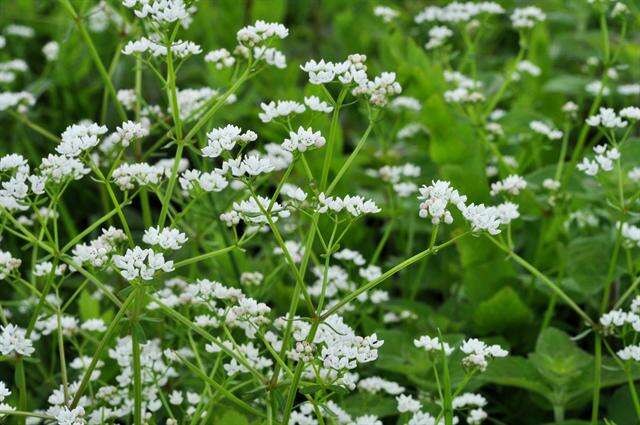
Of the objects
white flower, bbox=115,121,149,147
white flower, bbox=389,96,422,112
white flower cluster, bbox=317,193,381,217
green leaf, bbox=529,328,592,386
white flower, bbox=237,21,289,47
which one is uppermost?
white flower, bbox=237,21,289,47

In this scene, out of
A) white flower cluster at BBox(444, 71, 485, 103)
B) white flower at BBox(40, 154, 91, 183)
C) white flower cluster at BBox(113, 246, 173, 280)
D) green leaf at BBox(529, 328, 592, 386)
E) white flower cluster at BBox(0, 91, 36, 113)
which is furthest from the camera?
white flower cluster at BBox(444, 71, 485, 103)

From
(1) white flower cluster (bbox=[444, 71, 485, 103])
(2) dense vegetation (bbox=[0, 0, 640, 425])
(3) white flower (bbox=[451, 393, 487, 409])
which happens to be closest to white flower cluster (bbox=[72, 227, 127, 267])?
(2) dense vegetation (bbox=[0, 0, 640, 425])

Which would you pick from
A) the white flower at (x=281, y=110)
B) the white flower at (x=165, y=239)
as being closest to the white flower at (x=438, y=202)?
the white flower at (x=281, y=110)

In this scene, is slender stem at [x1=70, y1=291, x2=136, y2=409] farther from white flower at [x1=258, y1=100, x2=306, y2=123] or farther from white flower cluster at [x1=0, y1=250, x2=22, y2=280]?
white flower at [x1=258, y1=100, x2=306, y2=123]

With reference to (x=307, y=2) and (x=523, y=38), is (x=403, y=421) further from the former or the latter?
(x=307, y=2)

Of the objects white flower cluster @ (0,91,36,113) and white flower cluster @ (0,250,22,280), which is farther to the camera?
white flower cluster @ (0,91,36,113)

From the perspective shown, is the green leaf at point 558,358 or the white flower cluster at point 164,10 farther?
the green leaf at point 558,358

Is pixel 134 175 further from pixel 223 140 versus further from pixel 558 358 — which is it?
pixel 558 358

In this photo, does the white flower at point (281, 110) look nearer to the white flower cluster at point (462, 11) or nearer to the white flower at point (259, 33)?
the white flower at point (259, 33)

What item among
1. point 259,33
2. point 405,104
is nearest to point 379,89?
point 259,33

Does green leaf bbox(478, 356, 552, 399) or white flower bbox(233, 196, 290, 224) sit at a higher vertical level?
white flower bbox(233, 196, 290, 224)

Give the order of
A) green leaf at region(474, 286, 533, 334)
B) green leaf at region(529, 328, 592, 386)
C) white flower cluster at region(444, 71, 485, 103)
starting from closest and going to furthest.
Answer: green leaf at region(529, 328, 592, 386) → green leaf at region(474, 286, 533, 334) → white flower cluster at region(444, 71, 485, 103)

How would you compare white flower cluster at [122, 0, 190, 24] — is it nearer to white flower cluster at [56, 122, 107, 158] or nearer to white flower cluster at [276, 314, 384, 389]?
white flower cluster at [56, 122, 107, 158]
